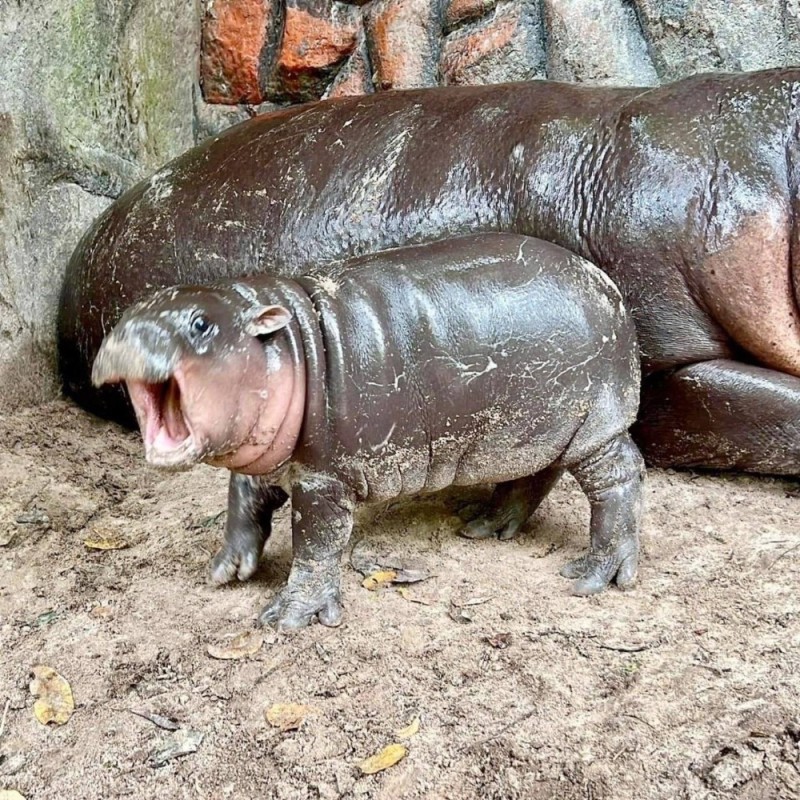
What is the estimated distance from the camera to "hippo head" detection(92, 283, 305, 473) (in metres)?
1.58

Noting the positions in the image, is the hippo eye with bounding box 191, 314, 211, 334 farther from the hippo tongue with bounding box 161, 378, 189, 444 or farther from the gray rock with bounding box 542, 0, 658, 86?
the gray rock with bounding box 542, 0, 658, 86

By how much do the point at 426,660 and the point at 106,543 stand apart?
40.4 inches

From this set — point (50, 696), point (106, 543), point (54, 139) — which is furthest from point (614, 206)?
point (54, 139)

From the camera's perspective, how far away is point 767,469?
252 centimetres

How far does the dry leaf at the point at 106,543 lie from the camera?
2286 mm

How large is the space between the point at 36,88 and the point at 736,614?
2.73 m

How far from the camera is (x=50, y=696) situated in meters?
1.65

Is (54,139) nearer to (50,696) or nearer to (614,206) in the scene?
(614,206)

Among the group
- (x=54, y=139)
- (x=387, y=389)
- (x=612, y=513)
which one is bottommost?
(x=612, y=513)

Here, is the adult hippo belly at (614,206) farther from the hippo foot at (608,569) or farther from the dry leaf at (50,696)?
the dry leaf at (50,696)

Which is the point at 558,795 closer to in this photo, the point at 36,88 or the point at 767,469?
the point at 767,469

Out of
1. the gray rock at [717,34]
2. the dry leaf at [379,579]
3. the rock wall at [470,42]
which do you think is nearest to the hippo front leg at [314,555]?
the dry leaf at [379,579]

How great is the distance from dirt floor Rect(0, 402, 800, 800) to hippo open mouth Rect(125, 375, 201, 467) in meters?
0.45

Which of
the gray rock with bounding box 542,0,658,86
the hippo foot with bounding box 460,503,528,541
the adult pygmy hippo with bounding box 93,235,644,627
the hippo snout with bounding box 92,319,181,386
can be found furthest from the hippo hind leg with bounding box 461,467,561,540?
the gray rock with bounding box 542,0,658,86
